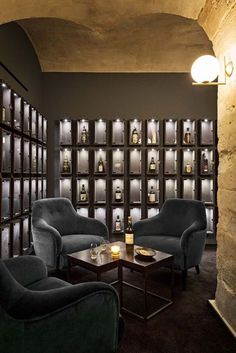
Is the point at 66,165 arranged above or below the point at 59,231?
above

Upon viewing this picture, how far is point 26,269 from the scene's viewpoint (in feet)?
6.40

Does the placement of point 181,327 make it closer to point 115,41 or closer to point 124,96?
point 124,96

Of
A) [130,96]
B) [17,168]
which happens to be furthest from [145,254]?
[130,96]

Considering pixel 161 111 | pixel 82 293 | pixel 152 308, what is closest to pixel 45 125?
pixel 161 111

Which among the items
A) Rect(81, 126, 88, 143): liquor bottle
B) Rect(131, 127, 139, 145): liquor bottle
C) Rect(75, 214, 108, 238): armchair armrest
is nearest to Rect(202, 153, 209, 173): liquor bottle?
Rect(131, 127, 139, 145): liquor bottle

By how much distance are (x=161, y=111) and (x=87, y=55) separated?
1.55 m

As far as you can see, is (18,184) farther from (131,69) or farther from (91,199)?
(131,69)

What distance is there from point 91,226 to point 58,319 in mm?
2253

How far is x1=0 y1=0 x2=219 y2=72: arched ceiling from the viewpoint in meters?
3.75

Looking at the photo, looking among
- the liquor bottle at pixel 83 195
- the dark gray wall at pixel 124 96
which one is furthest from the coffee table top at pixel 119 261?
the dark gray wall at pixel 124 96

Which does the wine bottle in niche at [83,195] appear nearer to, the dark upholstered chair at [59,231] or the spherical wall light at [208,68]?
the dark upholstered chair at [59,231]

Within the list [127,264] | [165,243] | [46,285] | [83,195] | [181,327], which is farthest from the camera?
[83,195]

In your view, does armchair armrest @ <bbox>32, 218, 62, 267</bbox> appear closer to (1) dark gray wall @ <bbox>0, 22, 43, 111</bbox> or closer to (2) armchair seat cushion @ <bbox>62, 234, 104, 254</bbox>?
(2) armchair seat cushion @ <bbox>62, 234, 104, 254</bbox>

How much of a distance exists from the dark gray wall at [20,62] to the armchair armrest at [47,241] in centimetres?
175
